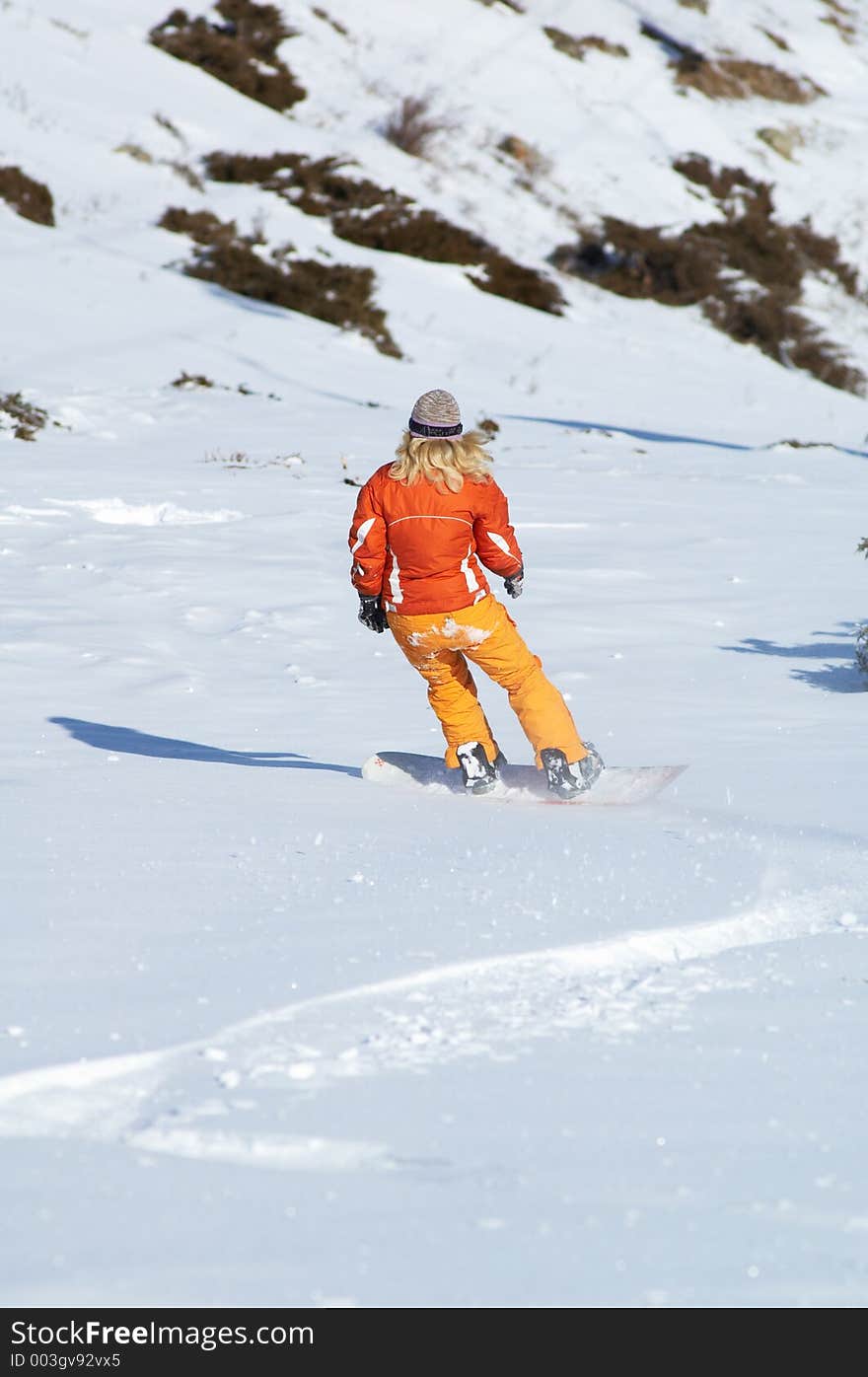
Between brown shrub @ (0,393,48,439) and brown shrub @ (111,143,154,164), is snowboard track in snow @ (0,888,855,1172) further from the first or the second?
brown shrub @ (111,143,154,164)

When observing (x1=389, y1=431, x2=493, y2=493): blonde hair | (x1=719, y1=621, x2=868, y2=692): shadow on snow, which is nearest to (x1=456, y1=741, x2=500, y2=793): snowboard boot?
(x1=389, y1=431, x2=493, y2=493): blonde hair

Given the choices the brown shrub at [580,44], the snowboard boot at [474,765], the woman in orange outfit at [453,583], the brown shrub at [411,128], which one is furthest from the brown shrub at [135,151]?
the snowboard boot at [474,765]

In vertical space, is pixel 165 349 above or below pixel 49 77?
below

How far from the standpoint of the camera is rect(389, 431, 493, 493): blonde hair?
4.74 meters

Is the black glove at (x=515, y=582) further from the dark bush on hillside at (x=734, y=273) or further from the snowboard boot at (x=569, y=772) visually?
the dark bush on hillside at (x=734, y=273)

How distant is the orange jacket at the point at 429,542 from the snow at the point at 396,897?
0.66 meters

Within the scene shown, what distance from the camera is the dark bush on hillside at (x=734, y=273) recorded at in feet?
79.1

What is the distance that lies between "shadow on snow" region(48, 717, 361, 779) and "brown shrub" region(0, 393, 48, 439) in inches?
288

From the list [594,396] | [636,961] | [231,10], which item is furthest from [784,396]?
[636,961]

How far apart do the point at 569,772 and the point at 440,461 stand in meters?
1.07

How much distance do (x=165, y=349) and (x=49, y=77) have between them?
8.47m

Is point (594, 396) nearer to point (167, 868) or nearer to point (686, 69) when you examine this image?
point (167, 868)

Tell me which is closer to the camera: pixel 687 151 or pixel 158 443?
pixel 158 443

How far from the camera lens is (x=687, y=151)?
30.8 metres
